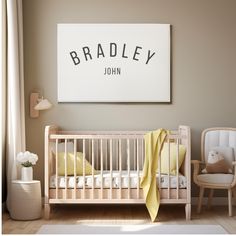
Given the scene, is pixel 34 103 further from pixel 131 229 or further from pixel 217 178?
pixel 217 178

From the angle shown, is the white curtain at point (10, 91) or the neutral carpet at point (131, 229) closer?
the neutral carpet at point (131, 229)

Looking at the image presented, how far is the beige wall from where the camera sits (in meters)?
5.34

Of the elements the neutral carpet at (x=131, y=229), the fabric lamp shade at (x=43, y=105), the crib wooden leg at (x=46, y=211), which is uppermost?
the fabric lamp shade at (x=43, y=105)

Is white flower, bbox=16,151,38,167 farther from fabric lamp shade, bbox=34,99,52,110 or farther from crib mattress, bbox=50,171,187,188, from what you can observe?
fabric lamp shade, bbox=34,99,52,110

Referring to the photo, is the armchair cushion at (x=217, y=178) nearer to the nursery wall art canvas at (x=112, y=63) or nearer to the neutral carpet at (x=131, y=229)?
the neutral carpet at (x=131, y=229)

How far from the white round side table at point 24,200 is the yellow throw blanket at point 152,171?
0.98 meters

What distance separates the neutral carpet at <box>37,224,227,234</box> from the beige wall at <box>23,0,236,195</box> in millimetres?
1279

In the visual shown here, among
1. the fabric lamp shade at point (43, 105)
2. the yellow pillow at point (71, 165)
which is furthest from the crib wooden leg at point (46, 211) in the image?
the fabric lamp shade at point (43, 105)

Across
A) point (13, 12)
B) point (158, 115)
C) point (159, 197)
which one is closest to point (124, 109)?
point (158, 115)

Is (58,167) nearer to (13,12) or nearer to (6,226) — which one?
(6,226)

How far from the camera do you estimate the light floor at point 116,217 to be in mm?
4320

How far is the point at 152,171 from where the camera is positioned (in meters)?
4.55

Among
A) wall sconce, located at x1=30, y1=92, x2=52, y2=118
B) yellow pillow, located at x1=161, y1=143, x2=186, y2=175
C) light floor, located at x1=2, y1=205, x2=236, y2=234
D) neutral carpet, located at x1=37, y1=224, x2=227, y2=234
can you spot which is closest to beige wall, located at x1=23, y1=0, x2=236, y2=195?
wall sconce, located at x1=30, y1=92, x2=52, y2=118

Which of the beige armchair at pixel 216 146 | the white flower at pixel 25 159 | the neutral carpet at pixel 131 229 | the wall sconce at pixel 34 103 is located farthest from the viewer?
the wall sconce at pixel 34 103
